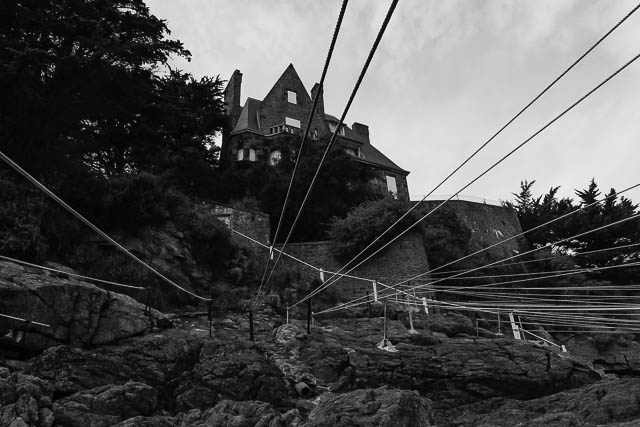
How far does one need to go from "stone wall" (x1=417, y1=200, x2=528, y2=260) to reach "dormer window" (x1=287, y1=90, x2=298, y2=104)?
38.1 feet

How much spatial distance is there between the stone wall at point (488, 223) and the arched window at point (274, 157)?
279 inches

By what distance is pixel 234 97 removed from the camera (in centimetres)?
3097

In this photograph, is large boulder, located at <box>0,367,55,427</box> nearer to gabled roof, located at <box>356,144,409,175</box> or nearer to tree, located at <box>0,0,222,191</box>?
tree, located at <box>0,0,222,191</box>

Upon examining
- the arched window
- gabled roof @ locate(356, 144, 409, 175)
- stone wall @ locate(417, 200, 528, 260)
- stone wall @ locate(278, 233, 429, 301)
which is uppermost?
gabled roof @ locate(356, 144, 409, 175)

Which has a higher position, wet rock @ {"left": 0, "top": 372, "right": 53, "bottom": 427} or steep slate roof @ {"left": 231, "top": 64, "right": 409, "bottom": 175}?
steep slate roof @ {"left": 231, "top": 64, "right": 409, "bottom": 175}

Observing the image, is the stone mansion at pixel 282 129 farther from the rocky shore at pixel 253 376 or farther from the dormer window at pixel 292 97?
the rocky shore at pixel 253 376

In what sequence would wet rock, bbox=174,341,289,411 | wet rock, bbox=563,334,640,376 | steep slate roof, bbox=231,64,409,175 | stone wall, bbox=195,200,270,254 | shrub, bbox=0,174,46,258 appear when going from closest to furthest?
wet rock, bbox=174,341,289,411
shrub, bbox=0,174,46,258
wet rock, bbox=563,334,640,376
stone wall, bbox=195,200,270,254
steep slate roof, bbox=231,64,409,175

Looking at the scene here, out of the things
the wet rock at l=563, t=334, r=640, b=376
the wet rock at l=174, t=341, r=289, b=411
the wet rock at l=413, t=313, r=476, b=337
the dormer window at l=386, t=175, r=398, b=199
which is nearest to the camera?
the wet rock at l=174, t=341, r=289, b=411

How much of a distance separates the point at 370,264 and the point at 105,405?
11963 millimetres

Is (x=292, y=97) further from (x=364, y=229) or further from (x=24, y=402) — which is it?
(x=24, y=402)

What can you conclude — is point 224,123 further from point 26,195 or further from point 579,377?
point 579,377

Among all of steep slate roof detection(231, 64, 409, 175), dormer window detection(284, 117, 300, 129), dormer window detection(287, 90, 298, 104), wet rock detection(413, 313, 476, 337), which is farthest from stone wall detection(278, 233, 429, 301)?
dormer window detection(287, 90, 298, 104)

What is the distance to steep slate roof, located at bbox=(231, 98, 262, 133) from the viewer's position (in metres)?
27.7

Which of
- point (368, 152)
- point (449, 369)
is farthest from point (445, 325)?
point (368, 152)
